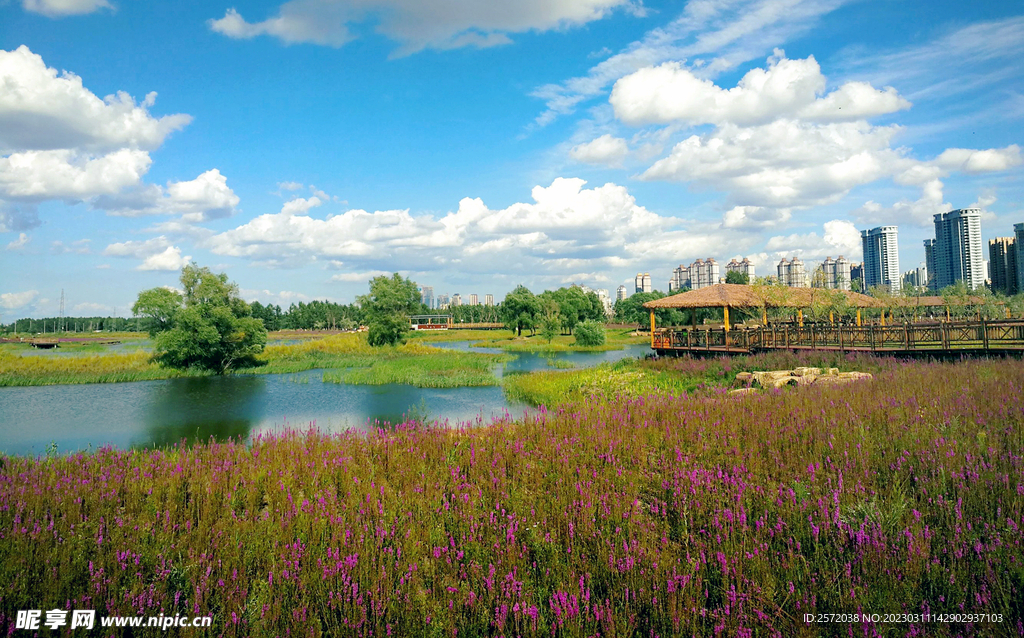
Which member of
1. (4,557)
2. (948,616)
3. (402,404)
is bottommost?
(402,404)

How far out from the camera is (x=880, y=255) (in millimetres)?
100250

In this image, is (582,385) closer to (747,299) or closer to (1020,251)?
(747,299)

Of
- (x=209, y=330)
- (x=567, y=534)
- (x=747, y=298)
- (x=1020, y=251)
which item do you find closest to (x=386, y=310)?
(x=209, y=330)

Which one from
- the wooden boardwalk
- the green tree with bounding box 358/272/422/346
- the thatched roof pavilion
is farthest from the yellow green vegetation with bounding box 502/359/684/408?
the green tree with bounding box 358/272/422/346

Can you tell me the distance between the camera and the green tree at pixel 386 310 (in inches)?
1909

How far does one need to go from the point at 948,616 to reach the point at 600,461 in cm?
290

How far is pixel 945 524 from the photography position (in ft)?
11.3

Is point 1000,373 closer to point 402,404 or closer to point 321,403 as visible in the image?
point 402,404

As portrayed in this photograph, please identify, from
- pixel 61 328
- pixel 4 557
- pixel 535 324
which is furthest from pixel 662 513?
pixel 61 328

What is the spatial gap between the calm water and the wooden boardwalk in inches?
419

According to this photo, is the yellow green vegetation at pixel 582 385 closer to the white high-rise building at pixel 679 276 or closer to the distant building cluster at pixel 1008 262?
the distant building cluster at pixel 1008 262

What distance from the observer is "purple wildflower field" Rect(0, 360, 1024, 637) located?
277 centimetres

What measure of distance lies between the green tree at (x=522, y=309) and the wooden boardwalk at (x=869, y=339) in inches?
1867

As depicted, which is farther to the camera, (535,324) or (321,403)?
(535,324)
